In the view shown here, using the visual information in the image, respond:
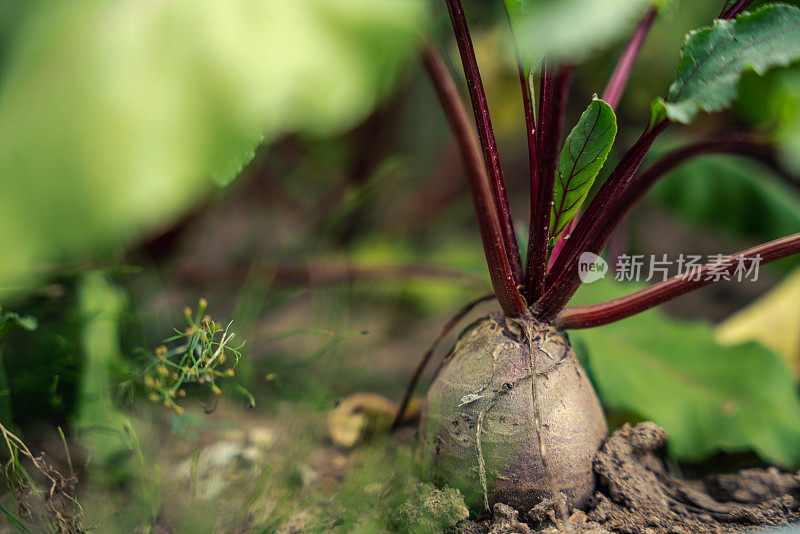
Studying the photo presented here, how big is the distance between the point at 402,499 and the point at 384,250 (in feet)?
3.35

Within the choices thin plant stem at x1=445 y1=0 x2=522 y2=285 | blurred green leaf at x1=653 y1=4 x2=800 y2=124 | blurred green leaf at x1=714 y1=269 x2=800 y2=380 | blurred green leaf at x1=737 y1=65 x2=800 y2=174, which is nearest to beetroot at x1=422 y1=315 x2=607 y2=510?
thin plant stem at x1=445 y1=0 x2=522 y2=285

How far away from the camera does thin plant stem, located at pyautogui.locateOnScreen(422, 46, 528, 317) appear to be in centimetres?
58

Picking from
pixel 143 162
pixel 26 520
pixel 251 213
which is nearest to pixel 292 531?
pixel 26 520

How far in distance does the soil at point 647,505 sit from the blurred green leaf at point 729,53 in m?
0.35

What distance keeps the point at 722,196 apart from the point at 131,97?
1123 mm

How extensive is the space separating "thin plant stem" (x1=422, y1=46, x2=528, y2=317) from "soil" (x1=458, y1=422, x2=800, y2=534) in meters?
0.19

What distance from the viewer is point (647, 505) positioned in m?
0.55

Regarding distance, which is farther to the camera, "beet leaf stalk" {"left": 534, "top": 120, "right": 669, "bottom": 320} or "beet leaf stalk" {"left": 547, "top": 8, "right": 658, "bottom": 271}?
"beet leaf stalk" {"left": 547, "top": 8, "right": 658, "bottom": 271}

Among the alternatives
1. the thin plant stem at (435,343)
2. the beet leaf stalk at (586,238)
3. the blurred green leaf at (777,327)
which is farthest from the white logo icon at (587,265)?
the blurred green leaf at (777,327)

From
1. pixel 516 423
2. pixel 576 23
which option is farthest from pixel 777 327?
pixel 576 23

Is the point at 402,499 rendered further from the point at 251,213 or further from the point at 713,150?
the point at 251,213

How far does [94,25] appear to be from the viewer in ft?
1.19

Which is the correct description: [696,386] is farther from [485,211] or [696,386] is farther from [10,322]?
[10,322]

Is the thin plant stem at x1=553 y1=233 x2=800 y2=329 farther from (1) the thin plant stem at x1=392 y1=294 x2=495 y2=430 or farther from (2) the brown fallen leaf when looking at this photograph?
(2) the brown fallen leaf
